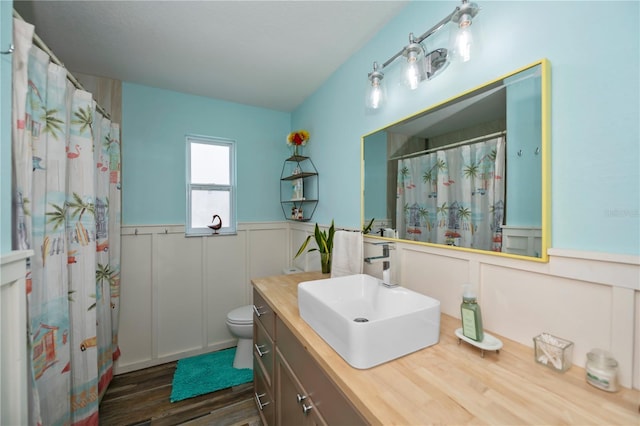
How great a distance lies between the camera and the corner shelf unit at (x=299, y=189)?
236cm

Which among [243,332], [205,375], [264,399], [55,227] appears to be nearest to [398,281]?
[264,399]

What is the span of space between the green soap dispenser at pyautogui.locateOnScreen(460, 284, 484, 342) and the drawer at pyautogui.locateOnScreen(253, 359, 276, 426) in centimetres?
103

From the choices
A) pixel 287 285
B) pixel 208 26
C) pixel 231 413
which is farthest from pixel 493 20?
pixel 231 413

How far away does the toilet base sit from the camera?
85.1 inches

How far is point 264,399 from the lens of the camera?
1483 millimetres

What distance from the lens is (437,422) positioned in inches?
21.9

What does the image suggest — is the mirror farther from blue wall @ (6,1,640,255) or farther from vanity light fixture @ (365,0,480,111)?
vanity light fixture @ (365,0,480,111)

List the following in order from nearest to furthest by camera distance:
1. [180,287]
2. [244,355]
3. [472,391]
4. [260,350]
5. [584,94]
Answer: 1. [472,391]
2. [584,94]
3. [260,350]
4. [244,355]
5. [180,287]

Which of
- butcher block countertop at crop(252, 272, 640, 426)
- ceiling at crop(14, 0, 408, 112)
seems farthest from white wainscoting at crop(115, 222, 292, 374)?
butcher block countertop at crop(252, 272, 640, 426)

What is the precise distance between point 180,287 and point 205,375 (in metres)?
0.76

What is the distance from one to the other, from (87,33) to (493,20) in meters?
2.17

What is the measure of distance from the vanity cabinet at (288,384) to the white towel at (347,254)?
1.57 feet

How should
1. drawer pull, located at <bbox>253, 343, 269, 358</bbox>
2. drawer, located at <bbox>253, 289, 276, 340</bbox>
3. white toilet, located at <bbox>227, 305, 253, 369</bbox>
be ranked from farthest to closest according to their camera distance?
white toilet, located at <bbox>227, 305, 253, 369</bbox> → drawer pull, located at <bbox>253, 343, 269, 358</bbox> → drawer, located at <bbox>253, 289, 276, 340</bbox>

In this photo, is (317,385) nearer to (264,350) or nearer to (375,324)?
(375,324)
